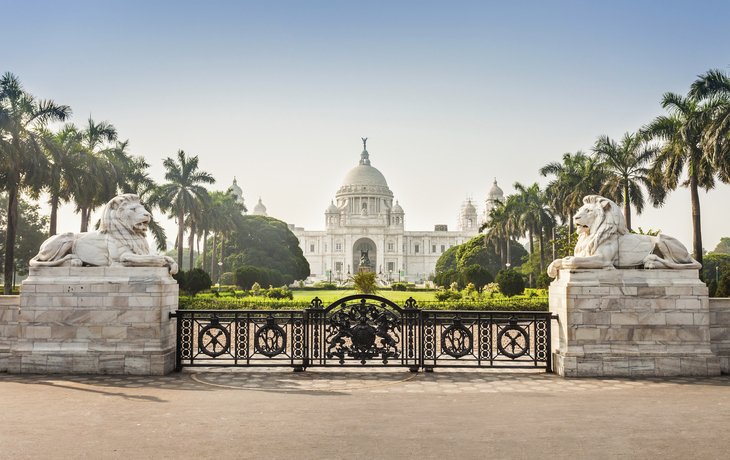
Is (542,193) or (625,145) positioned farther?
(542,193)

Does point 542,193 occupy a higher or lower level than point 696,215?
higher

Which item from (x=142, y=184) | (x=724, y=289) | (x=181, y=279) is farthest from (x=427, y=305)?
(x=142, y=184)

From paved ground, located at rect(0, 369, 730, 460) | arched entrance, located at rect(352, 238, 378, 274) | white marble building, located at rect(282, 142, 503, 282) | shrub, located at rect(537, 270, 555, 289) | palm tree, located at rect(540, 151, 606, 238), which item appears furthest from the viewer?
arched entrance, located at rect(352, 238, 378, 274)

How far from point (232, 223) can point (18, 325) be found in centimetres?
3724

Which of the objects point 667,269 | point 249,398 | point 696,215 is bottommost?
point 249,398

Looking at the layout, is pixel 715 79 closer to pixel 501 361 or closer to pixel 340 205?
pixel 501 361

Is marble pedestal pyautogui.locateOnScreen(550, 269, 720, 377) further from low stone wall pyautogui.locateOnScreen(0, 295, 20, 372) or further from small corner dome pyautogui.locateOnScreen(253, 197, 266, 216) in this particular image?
small corner dome pyautogui.locateOnScreen(253, 197, 266, 216)

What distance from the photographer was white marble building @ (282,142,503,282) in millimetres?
89750

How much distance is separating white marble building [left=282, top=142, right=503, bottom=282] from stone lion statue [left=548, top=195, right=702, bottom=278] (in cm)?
7674

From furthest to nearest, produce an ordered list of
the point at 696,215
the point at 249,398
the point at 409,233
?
1. the point at 409,233
2. the point at 696,215
3. the point at 249,398

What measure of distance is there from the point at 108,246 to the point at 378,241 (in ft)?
269

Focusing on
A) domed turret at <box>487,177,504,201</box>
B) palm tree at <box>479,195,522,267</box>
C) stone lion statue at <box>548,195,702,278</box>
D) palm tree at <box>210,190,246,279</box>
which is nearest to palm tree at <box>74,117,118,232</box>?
palm tree at <box>210,190,246,279</box>

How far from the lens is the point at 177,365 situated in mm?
8352

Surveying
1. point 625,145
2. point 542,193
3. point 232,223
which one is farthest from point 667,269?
point 232,223
